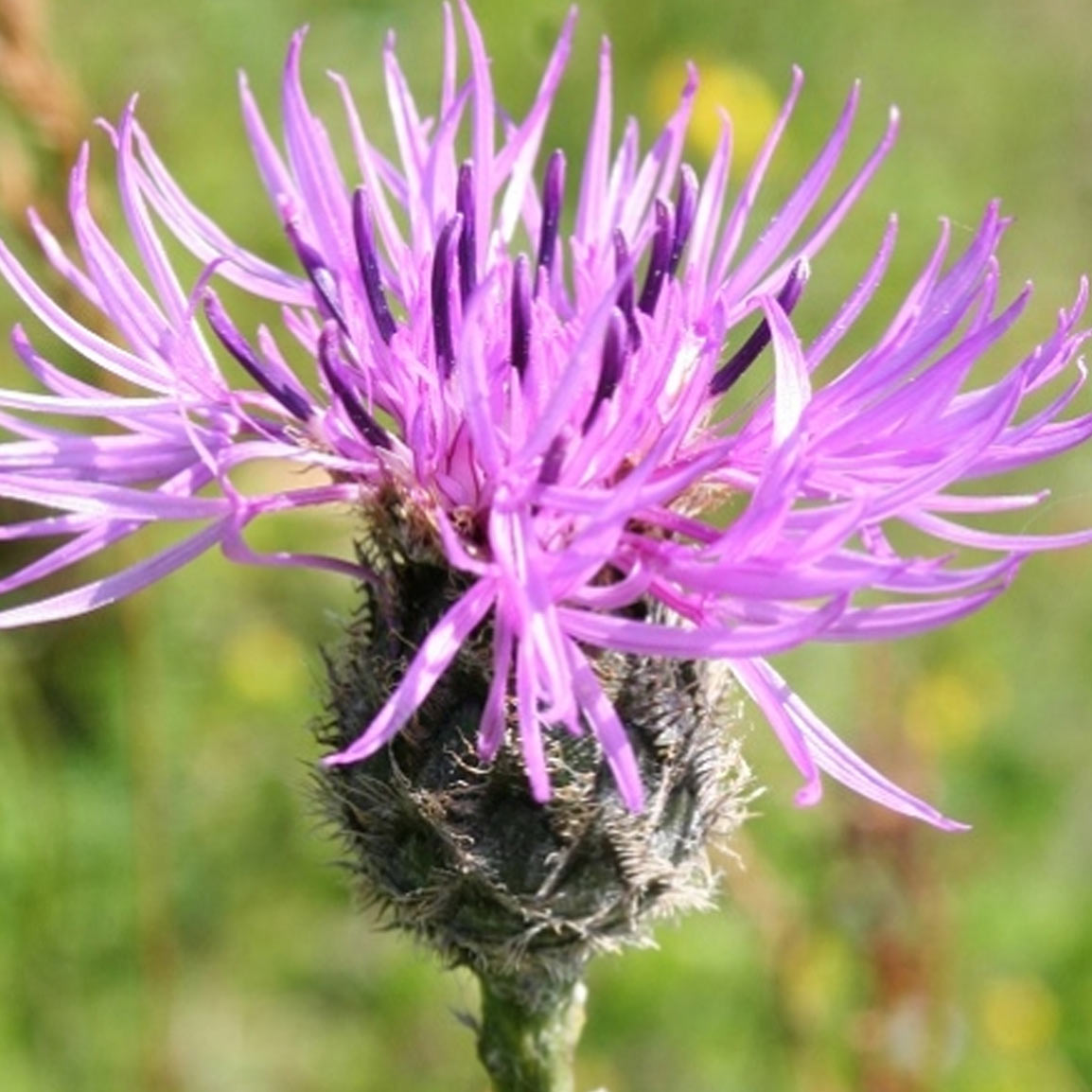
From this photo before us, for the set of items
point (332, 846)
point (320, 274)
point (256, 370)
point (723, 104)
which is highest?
point (723, 104)

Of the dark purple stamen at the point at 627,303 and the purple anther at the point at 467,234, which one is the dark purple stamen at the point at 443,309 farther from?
the dark purple stamen at the point at 627,303

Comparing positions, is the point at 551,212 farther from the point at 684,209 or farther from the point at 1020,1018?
the point at 1020,1018

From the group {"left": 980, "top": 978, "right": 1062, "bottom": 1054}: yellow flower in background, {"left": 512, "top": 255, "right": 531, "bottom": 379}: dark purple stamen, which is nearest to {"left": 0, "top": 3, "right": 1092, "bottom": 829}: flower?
{"left": 512, "top": 255, "right": 531, "bottom": 379}: dark purple stamen

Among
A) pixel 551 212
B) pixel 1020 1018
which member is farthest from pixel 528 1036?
pixel 1020 1018

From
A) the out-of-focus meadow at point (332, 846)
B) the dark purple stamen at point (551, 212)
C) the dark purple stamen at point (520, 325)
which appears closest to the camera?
the dark purple stamen at point (520, 325)

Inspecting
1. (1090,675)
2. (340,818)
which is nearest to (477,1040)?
(340,818)

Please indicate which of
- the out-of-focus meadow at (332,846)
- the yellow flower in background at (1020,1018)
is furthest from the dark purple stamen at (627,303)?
the yellow flower in background at (1020,1018)

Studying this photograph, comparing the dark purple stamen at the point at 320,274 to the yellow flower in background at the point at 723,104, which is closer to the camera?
the dark purple stamen at the point at 320,274
